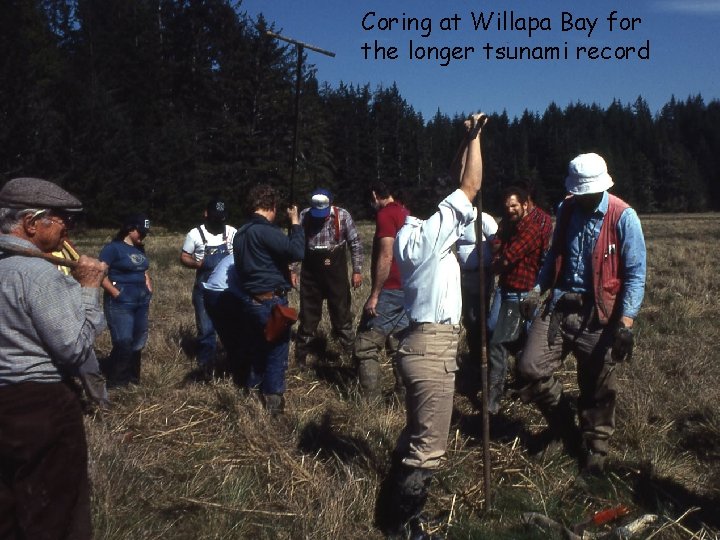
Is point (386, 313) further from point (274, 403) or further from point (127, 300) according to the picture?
point (127, 300)

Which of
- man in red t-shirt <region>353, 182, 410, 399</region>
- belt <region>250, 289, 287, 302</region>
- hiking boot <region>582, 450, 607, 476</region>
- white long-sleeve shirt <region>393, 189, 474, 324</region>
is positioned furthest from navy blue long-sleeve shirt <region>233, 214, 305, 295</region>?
hiking boot <region>582, 450, 607, 476</region>

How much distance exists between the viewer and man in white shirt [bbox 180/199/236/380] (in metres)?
7.73

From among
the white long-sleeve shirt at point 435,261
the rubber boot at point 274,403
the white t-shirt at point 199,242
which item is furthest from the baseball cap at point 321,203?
the white long-sleeve shirt at point 435,261

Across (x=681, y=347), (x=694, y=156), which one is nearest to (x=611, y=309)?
(x=681, y=347)

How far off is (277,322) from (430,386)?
2.11 m

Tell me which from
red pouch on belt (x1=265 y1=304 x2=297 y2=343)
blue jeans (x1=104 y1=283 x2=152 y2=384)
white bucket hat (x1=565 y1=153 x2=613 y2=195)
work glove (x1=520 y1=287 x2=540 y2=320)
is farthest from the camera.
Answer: blue jeans (x1=104 y1=283 x2=152 y2=384)

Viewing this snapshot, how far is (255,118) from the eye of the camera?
4409cm

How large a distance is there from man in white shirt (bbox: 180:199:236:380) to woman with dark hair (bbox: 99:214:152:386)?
1.79 ft

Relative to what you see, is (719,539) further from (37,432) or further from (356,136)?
(356,136)

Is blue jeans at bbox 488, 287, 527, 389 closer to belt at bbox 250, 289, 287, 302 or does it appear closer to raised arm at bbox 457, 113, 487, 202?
belt at bbox 250, 289, 287, 302

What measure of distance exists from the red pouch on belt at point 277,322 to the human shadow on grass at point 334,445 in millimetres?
697

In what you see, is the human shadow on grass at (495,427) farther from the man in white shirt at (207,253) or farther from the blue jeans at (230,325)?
the man in white shirt at (207,253)

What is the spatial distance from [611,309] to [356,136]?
230 feet

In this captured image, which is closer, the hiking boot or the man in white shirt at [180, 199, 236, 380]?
the hiking boot
